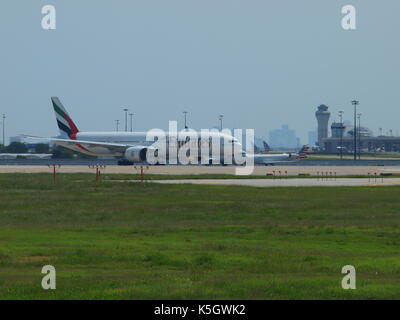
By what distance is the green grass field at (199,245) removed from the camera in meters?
18.2

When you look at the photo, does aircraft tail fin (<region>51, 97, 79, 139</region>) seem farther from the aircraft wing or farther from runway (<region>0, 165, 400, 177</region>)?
runway (<region>0, 165, 400, 177</region>)

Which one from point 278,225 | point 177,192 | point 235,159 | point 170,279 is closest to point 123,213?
point 278,225

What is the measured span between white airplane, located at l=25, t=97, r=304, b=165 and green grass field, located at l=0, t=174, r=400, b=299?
54459 mm

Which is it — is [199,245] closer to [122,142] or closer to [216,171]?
[216,171]

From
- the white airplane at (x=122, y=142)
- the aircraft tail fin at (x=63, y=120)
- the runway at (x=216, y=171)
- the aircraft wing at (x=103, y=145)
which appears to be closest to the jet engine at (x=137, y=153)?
the white airplane at (x=122, y=142)

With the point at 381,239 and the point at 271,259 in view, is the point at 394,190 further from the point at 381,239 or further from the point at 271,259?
the point at 271,259

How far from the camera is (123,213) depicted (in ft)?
123

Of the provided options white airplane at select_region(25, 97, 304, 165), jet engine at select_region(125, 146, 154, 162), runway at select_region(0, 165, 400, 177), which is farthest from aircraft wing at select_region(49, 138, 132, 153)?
runway at select_region(0, 165, 400, 177)

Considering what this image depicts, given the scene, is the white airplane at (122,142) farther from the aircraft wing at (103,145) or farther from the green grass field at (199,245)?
the green grass field at (199,245)

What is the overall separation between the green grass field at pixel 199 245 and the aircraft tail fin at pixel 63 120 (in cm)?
7089

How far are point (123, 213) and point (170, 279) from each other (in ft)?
59.6

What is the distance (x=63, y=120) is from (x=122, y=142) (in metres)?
11.8

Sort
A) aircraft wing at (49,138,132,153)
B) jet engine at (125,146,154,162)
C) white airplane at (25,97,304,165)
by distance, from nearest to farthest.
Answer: jet engine at (125,146,154,162), white airplane at (25,97,304,165), aircraft wing at (49,138,132,153)

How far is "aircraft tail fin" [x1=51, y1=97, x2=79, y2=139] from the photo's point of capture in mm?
117188
